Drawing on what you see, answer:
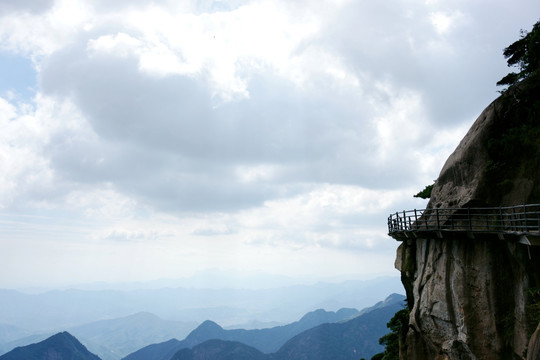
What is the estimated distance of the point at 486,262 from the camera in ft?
74.7

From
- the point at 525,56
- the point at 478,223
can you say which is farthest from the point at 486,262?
the point at 525,56

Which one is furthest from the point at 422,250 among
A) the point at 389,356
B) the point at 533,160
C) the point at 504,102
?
the point at 389,356

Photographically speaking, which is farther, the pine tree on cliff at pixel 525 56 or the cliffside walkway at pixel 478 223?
the pine tree on cliff at pixel 525 56

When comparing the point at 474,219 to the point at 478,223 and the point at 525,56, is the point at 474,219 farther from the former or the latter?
the point at 525,56

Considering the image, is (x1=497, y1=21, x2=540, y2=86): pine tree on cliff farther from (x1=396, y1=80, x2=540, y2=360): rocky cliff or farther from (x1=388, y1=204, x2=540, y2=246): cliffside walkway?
(x1=388, y1=204, x2=540, y2=246): cliffside walkway

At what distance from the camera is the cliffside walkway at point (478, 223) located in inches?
761

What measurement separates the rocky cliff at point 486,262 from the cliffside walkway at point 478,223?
52 centimetres

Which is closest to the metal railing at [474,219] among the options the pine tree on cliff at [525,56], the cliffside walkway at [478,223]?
the cliffside walkway at [478,223]

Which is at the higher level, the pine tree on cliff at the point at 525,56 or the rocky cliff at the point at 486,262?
the pine tree on cliff at the point at 525,56

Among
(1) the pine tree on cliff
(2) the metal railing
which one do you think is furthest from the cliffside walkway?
(1) the pine tree on cliff

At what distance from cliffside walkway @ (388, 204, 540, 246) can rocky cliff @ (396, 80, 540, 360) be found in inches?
20.5

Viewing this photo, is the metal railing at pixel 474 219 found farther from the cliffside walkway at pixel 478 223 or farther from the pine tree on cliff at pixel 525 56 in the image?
the pine tree on cliff at pixel 525 56

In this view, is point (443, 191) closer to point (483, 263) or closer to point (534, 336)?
point (483, 263)

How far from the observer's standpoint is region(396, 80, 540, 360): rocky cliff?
21.2m
